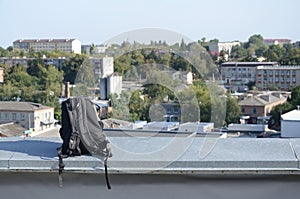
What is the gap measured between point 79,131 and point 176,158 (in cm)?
18

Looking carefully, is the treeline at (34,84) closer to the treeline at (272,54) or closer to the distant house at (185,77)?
the distant house at (185,77)

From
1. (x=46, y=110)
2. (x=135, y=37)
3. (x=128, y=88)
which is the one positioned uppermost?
(x=135, y=37)

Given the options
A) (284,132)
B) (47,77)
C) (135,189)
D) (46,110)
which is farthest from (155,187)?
(47,77)

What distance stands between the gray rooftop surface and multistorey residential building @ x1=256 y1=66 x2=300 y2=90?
16352mm

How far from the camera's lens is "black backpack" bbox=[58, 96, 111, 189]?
95 cm

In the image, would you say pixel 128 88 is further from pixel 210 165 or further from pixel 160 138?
pixel 210 165

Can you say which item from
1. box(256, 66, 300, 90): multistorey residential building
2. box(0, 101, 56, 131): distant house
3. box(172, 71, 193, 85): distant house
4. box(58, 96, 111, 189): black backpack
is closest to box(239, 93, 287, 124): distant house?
box(0, 101, 56, 131): distant house

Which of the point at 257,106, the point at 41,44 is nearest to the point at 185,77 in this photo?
the point at 257,106

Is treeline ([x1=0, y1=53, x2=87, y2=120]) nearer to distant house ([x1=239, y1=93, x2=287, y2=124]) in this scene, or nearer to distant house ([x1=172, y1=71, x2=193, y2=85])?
distant house ([x1=239, y1=93, x2=287, y2=124])

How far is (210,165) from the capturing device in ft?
3.02

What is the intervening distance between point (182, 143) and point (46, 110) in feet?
22.6

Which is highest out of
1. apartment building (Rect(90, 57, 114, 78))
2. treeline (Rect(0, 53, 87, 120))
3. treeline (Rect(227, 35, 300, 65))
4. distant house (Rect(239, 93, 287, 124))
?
treeline (Rect(227, 35, 300, 65))

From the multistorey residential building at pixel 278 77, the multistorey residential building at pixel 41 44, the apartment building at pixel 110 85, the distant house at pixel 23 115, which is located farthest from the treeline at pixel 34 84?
the multistorey residential building at pixel 41 44

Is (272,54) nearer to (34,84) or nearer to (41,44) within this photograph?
(41,44)
